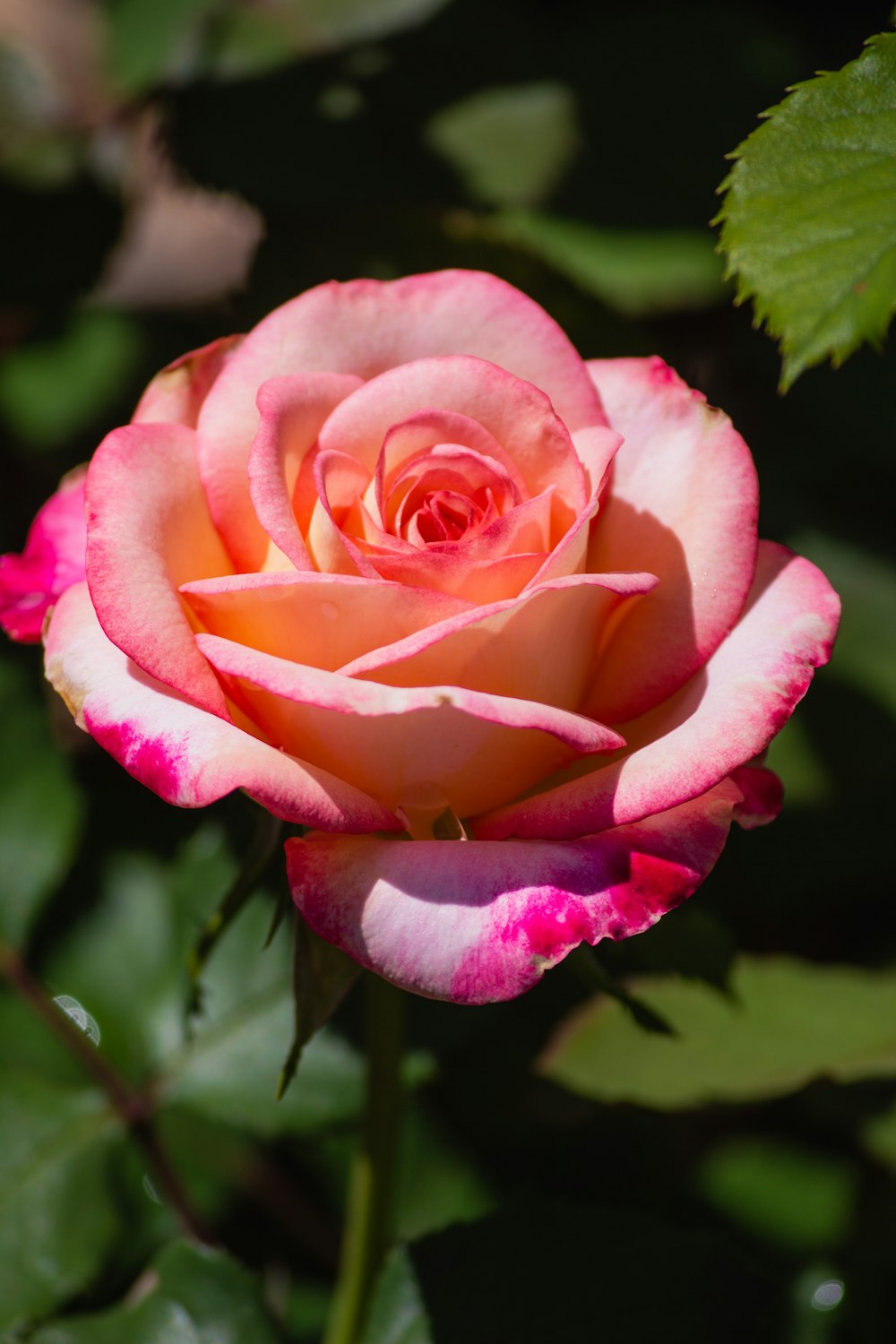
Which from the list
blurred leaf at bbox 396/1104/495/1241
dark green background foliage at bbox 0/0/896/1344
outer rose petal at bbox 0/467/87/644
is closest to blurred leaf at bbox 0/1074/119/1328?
dark green background foliage at bbox 0/0/896/1344

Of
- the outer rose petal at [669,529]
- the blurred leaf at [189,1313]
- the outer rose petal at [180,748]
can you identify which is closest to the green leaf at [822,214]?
the outer rose petal at [669,529]

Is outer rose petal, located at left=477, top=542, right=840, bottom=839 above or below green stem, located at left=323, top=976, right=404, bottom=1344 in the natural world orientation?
above

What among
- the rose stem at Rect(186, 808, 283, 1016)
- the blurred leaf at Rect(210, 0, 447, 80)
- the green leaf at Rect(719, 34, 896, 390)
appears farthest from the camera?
the blurred leaf at Rect(210, 0, 447, 80)

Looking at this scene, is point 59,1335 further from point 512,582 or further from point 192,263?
point 192,263

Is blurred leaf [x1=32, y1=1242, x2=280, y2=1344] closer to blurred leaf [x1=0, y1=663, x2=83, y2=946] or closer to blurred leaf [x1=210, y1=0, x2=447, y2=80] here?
blurred leaf [x1=0, y1=663, x2=83, y2=946]

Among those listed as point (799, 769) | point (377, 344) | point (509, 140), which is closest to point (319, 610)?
point (377, 344)

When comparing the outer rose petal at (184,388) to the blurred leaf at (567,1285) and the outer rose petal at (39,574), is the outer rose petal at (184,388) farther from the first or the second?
the blurred leaf at (567,1285)

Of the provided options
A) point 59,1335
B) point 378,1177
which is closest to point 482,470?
point 378,1177

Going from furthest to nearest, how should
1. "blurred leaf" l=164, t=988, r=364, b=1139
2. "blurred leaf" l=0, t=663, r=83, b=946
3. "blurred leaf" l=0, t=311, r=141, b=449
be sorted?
"blurred leaf" l=0, t=311, r=141, b=449, "blurred leaf" l=0, t=663, r=83, b=946, "blurred leaf" l=164, t=988, r=364, b=1139
